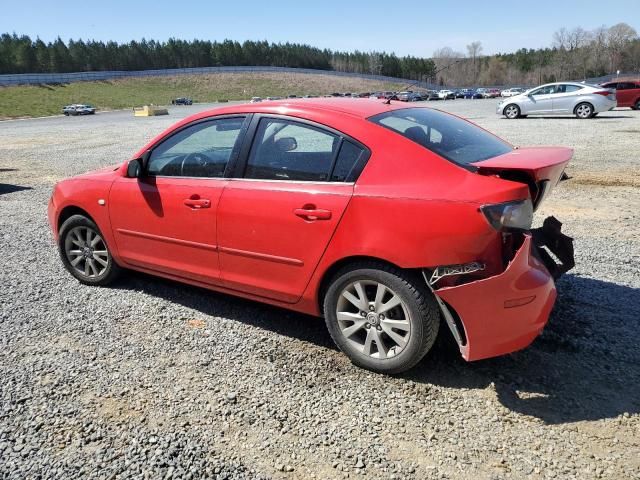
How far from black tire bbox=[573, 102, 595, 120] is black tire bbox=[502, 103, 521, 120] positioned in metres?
2.37

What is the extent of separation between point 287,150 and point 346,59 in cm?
15733

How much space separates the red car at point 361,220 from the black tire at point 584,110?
2095 centimetres

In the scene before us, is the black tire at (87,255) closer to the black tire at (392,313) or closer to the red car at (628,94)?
the black tire at (392,313)

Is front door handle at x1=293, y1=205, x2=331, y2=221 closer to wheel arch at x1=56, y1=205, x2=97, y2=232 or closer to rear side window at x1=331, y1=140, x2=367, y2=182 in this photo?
rear side window at x1=331, y1=140, x2=367, y2=182

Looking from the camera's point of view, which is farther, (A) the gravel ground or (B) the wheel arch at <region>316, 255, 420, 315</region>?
(B) the wheel arch at <region>316, 255, 420, 315</region>

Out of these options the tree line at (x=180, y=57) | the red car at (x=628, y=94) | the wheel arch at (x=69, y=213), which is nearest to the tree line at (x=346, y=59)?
the tree line at (x=180, y=57)

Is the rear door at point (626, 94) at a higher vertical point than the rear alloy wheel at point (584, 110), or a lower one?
higher

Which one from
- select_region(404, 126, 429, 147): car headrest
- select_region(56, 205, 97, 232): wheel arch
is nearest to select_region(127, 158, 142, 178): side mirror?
select_region(56, 205, 97, 232): wheel arch

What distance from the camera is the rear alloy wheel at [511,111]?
2345cm

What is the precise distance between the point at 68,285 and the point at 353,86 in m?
109

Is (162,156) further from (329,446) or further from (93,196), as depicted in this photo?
(329,446)

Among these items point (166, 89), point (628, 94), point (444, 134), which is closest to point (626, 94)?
point (628, 94)

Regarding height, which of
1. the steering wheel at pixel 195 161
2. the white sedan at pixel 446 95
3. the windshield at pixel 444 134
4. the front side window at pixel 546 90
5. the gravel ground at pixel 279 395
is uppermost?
the white sedan at pixel 446 95

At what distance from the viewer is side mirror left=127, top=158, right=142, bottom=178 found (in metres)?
4.21
